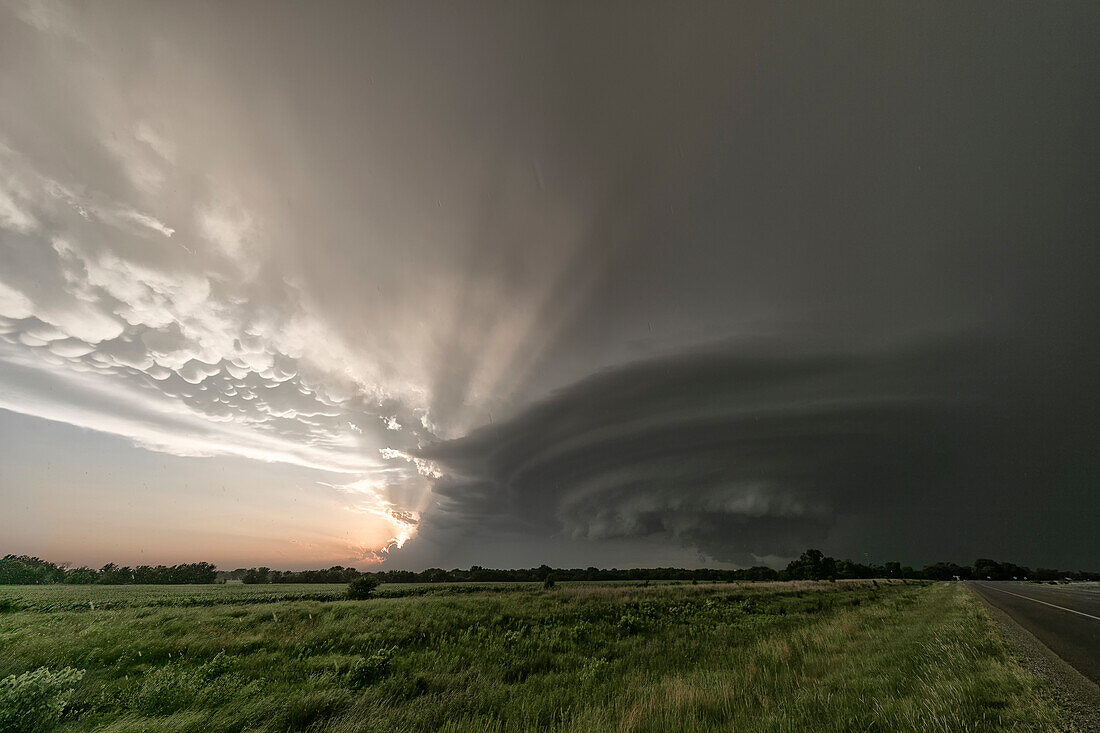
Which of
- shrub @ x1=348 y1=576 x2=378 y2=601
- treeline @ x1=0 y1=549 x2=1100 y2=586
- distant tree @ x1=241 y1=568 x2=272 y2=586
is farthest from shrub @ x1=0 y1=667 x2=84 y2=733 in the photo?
distant tree @ x1=241 y1=568 x2=272 y2=586

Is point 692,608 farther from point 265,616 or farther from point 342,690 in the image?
point 265,616

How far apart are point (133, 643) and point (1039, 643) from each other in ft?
111

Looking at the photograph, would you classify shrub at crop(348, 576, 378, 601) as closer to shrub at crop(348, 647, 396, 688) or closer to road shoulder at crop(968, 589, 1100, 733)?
shrub at crop(348, 647, 396, 688)

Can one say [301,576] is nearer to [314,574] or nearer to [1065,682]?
[314,574]

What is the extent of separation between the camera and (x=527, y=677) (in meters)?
11.6

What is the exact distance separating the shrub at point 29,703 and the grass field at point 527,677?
5 centimetres

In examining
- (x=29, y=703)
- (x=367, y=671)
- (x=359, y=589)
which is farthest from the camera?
(x=359, y=589)

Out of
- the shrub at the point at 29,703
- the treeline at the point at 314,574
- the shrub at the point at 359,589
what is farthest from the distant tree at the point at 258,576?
the shrub at the point at 29,703

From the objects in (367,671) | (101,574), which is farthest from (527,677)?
(101,574)

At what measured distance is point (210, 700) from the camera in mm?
9008

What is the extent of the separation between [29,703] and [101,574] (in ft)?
642

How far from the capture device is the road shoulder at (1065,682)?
7134 millimetres

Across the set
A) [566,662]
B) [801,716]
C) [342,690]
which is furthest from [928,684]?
[342,690]

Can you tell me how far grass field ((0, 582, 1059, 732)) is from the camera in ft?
24.8
